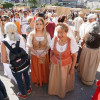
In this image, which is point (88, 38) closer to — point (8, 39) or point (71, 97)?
point (71, 97)

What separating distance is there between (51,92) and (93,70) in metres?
1.22

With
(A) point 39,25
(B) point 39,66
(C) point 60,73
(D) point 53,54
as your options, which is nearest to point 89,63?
(C) point 60,73

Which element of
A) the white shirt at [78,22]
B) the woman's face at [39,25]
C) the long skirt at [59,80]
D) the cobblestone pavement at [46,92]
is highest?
the woman's face at [39,25]

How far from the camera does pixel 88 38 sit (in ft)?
9.04

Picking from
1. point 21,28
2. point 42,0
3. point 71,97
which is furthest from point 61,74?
point 42,0

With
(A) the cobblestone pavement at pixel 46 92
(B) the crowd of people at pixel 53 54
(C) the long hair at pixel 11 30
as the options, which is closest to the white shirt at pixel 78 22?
(B) the crowd of people at pixel 53 54

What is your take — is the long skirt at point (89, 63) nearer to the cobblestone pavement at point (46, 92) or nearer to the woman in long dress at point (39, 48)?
the cobblestone pavement at point (46, 92)

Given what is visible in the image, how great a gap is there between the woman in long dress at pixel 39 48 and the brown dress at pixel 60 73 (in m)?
0.33

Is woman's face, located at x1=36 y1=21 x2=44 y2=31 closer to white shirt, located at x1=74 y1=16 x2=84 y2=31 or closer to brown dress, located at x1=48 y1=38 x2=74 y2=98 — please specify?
brown dress, located at x1=48 y1=38 x2=74 y2=98

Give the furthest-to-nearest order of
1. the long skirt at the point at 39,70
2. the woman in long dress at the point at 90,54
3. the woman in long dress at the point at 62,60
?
the long skirt at the point at 39,70 → the woman in long dress at the point at 90,54 → the woman in long dress at the point at 62,60

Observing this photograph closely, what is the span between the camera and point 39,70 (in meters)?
2.82

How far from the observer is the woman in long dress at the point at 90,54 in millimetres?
2656

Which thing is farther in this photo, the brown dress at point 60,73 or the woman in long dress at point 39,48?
the woman in long dress at point 39,48

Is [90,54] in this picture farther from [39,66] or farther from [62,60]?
[39,66]
